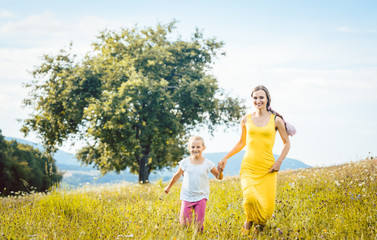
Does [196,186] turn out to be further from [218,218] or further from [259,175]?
[218,218]

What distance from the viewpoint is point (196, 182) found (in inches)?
209

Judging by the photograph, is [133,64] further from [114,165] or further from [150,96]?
[114,165]

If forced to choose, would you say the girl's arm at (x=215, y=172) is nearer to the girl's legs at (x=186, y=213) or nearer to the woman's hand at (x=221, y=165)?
the woman's hand at (x=221, y=165)

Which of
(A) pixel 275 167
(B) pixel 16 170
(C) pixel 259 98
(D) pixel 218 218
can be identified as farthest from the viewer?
(B) pixel 16 170

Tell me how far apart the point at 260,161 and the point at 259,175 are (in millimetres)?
228

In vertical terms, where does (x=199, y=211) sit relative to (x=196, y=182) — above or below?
below

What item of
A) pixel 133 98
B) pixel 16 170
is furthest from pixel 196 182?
pixel 16 170

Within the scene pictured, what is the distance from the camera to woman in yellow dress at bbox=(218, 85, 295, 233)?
16.9 feet

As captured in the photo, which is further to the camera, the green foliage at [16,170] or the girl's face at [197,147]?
the green foliage at [16,170]

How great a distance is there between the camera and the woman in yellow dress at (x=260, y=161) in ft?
16.9

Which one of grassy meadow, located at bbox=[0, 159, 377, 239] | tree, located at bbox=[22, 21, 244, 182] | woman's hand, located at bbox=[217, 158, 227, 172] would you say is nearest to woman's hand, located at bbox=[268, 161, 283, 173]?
woman's hand, located at bbox=[217, 158, 227, 172]

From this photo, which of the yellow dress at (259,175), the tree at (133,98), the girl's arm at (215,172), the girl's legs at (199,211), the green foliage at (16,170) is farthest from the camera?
the green foliage at (16,170)

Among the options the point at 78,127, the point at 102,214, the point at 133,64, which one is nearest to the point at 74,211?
the point at 102,214

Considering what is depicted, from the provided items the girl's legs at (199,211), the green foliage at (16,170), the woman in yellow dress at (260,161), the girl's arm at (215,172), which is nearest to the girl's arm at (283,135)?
the woman in yellow dress at (260,161)
